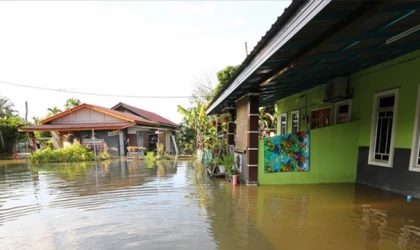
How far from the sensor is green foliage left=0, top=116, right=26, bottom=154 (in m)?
20.7

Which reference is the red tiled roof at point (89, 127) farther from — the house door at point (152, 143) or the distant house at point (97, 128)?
the house door at point (152, 143)

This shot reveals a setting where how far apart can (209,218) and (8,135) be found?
2481 cm

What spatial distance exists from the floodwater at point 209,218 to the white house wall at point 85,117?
11.7m

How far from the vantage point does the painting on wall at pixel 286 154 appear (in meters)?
6.75

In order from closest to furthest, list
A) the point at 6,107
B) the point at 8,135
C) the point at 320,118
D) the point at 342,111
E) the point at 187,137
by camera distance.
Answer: the point at 342,111 < the point at 320,118 < the point at 8,135 < the point at 187,137 < the point at 6,107

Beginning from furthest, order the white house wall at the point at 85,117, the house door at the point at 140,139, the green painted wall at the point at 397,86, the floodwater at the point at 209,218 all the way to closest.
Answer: the house door at the point at 140,139
the white house wall at the point at 85,117
the green painted wall at the point at 397,86
the floodwater at the point at 209,218

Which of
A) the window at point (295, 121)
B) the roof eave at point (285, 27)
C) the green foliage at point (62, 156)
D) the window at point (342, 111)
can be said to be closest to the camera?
the roof eave at point (285, 27)

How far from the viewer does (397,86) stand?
5562 millimetres

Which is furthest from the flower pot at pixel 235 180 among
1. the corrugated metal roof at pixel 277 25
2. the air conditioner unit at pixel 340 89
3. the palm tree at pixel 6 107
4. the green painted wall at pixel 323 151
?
the palm tree at pixel 6 107

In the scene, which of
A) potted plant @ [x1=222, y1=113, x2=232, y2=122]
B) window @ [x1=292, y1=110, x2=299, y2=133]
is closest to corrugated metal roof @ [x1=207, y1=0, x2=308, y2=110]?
potted plant @ [x1=222, y1=113, x2=232, y2=122]

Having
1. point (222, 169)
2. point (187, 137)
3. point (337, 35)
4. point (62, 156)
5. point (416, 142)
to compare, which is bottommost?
point (62, 156)

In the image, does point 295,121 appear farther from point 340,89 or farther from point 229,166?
point 229,166

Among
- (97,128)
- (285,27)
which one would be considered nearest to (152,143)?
(97,128)

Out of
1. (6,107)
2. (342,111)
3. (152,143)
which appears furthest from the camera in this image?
(6,107)
